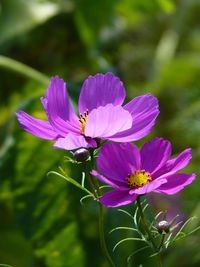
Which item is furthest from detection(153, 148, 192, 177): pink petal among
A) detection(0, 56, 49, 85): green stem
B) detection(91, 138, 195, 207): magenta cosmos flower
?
detection(0, 56, 49, 85): green stem

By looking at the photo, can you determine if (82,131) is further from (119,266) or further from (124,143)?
(119,266)

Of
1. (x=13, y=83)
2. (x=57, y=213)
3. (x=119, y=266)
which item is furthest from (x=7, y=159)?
(x=13, y=83)

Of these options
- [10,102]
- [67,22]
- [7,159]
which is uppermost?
[67,22]

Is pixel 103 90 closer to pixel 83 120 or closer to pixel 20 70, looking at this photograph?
pixel 83 120

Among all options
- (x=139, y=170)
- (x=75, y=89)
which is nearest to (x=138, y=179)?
(x=139, y=170)

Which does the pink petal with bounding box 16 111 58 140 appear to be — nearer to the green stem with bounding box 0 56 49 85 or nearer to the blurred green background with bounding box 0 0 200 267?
the blurred green background with bounding box 0 0 200 267

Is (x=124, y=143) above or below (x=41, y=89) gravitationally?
below

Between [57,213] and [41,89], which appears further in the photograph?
[41,89]
